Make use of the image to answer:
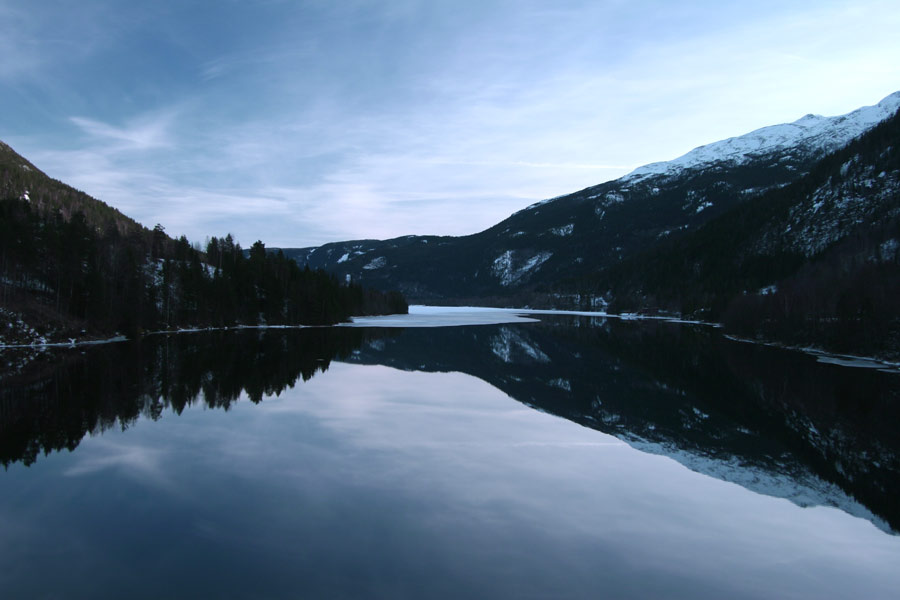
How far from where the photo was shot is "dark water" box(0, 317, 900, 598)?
852 centimetres

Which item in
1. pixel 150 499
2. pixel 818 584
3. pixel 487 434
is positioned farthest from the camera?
pixel 487 434

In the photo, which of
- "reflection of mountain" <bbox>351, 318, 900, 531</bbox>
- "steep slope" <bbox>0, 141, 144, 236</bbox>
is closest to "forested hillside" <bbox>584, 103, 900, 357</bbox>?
"reflection of mountain" <bbox>351, 318, 900, 531</bbox>

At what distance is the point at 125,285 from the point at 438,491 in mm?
62152

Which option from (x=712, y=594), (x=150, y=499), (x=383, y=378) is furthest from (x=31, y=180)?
(x=712, y=594)

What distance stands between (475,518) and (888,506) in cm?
1004

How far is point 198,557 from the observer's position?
8898mm

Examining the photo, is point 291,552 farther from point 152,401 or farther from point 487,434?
point 152,401

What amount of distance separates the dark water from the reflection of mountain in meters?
0.16

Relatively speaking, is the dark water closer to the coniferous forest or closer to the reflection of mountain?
the reflection of mountain

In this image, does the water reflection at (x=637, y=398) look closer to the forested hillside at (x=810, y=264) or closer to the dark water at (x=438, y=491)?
the dark water at (x=438, y=491)

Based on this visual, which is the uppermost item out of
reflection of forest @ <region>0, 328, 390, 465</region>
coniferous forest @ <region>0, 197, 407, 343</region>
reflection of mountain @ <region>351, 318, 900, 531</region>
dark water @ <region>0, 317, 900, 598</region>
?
coniferous forest @ <region>0, 197, 407, 343</region>

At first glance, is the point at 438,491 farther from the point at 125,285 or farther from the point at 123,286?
the point at 123,286

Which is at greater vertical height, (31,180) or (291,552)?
(31,180)

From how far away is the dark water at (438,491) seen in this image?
8.52m
